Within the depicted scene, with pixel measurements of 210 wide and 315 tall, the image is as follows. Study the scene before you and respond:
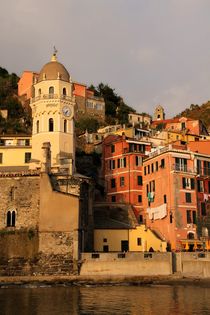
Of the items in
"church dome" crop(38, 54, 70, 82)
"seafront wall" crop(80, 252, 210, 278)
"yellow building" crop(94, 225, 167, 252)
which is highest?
"church dome" crop(38, 54, 70, 82)

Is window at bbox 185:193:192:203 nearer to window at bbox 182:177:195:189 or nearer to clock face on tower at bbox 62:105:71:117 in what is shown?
window at bbox 182:177:195:189

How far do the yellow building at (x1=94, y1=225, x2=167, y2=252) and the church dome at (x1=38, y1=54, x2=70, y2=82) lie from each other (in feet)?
64.6

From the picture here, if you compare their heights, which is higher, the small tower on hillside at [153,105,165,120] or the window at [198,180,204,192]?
the small tower on hillside at [153,105,165,120]

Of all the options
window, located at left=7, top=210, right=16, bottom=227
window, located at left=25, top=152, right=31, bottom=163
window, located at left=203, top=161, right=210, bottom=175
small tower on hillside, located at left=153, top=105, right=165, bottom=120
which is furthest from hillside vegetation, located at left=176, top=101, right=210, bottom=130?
window, located at left=7, top=210, right=16, bottom=227

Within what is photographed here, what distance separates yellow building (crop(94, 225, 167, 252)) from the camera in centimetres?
6088

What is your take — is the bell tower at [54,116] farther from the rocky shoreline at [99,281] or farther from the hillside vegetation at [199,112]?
the hillside vegetation at [199,112]

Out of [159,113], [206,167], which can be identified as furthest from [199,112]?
[206,167]

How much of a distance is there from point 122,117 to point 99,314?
77.7m

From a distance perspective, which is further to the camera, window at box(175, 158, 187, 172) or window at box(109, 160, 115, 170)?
window at box(109, 160, 115, 170)

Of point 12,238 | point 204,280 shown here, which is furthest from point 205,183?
point 12,238

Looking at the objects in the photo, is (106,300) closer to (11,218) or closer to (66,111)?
(11,218)

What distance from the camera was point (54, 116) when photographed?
205 feet

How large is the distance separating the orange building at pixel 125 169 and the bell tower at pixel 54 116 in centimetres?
1009

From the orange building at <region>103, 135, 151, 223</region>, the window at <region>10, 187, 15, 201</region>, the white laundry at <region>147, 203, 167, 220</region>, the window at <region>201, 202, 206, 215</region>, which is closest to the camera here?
the window at <region>10, 187, 15, 201</region>
